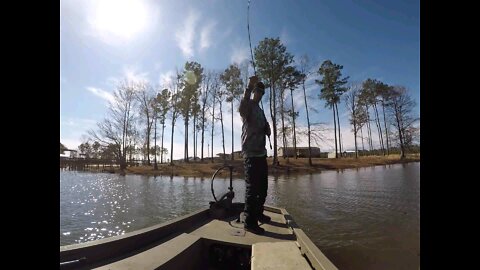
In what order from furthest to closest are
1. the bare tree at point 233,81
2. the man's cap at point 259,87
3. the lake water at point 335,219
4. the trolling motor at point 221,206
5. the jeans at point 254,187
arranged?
the bare tree at point 233,81 < the lake water at point 335,219 < the trolling motor at point 221,206 < the man's cap at point 259,87 < the jeans at point 254,187

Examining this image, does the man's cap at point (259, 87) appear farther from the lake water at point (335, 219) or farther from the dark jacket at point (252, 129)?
the lake water at point (335, 219)

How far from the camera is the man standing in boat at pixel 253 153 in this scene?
13.9 ft

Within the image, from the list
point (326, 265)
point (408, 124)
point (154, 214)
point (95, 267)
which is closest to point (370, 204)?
point (154, 214)

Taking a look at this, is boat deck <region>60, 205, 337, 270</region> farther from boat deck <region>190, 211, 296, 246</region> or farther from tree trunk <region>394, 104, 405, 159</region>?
tree trunk <region>394, 104, 405, 159</region>

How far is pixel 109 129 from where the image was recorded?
142ft

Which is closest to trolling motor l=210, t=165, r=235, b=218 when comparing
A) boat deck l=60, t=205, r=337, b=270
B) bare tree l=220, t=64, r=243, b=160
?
boat deck l=60, t=205, r=337, b=270

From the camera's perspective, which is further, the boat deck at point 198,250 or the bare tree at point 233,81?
the bare tree at point 233,81

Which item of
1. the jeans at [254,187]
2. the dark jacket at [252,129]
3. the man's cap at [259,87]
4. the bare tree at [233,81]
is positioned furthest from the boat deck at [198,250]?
the bare tree at [233,81]

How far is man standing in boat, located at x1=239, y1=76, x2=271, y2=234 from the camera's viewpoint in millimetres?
4238

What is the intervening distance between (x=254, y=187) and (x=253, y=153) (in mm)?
555

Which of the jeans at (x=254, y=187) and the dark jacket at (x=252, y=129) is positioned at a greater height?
the dark jacket at (x=252, y=129)
